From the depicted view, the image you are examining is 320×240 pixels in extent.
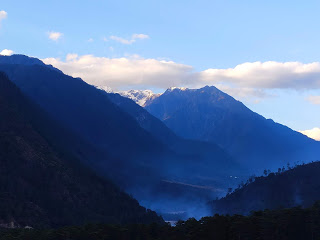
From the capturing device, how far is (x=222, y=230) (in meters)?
138

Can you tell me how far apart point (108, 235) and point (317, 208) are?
57.7 meters

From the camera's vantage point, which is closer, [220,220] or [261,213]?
[220,220]

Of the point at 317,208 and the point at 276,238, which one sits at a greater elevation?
the point at 317,208

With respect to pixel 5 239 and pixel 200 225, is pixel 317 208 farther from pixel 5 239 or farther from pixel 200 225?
pixel 5 239

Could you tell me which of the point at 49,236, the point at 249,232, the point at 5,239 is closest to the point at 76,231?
the point at 49,236

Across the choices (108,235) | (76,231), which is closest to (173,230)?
(108,235)

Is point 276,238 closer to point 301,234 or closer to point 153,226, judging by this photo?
point 301,234

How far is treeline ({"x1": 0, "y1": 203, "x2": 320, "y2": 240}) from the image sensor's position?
137 meters

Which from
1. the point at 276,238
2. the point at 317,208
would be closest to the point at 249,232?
the point at 276,238

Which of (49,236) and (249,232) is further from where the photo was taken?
(49,236)

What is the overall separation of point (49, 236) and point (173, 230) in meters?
33.7

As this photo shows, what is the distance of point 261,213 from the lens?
15075 centimetres

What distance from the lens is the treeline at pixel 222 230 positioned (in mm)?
137250

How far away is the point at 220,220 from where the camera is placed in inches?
→ 5551
